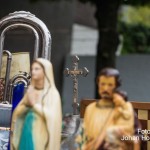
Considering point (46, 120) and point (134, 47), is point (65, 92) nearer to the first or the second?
point (134, 47)

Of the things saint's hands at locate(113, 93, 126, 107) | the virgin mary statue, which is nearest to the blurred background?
the virgin mary statue

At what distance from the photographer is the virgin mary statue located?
1001mm

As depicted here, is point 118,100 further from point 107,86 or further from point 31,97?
point 31,97

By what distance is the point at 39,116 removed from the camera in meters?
1.00

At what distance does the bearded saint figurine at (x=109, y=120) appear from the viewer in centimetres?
92

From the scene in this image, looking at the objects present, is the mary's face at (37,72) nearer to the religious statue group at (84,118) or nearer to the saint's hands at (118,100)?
the religious statue group at (84,118)

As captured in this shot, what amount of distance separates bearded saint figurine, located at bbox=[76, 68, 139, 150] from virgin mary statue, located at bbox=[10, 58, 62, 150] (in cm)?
9

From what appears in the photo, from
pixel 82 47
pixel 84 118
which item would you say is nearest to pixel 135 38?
pixel 82 47

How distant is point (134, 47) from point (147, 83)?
2737 millimetres

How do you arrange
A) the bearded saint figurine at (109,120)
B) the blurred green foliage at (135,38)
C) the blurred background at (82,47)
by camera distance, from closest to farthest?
the bearded saint figurine at (109,120)
the blurred background at (82,47)
the blurred green foliage at (135,38)

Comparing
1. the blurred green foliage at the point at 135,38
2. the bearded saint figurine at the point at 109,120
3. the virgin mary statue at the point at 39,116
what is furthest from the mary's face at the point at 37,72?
the blurred green foliage at the point at 135,38

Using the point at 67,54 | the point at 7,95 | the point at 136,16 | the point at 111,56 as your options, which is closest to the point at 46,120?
the point at 7,95

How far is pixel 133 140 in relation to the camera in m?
0.93

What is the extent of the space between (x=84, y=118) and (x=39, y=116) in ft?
0.37
